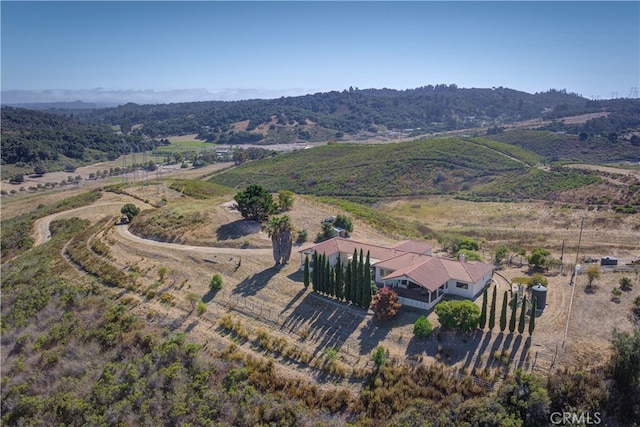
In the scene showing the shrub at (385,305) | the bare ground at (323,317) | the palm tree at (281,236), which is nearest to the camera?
the bare ground at (323,317)

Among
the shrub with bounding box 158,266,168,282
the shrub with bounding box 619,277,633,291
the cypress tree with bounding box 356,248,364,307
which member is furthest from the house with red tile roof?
the shrub with bounding box 158,266,168,282

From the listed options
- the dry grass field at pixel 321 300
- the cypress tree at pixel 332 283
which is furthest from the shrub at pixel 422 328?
the cypress tree at pixel 332 283

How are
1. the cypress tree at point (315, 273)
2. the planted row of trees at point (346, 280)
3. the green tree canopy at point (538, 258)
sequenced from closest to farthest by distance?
the planted row of trees at point (346, 280)
the cypress tree at point (315, 273)
the green tree canopy at point (538, 258)

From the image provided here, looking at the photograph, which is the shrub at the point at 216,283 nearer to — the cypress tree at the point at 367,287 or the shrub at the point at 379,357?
the cypress tree at the point at 367,287

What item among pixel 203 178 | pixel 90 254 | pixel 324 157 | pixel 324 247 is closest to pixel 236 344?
pixel 324 247

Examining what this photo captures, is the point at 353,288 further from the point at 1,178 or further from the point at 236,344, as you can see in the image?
the point at 1,178

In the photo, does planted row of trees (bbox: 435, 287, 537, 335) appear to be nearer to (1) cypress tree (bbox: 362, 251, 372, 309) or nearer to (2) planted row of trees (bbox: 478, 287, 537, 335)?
(2) planted row of trees (bbox: 478, 287, 537, 335)
